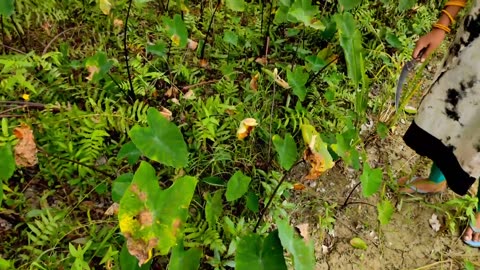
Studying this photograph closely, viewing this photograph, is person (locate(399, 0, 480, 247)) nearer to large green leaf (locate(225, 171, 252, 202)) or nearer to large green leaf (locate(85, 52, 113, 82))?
large green leaf (locate(225, 171, 252, 202))

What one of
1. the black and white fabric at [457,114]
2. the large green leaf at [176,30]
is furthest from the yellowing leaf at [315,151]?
the large green leaf at [176,30]

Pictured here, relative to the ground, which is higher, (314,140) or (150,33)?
(314,140)

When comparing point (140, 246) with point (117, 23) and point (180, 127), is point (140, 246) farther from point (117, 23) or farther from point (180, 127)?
point (117, 23)

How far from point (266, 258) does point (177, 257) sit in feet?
0.78

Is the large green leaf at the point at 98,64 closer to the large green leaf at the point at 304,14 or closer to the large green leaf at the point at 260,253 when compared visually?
the large green leaf at the point at 304,14

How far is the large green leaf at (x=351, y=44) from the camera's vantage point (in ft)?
5.99

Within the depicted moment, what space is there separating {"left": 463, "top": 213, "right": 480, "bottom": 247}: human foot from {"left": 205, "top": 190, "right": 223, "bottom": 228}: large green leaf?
1.03 meters

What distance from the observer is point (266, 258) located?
1326 mm

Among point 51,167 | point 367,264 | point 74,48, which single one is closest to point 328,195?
point 367,264

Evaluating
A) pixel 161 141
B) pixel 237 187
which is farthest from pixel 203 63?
pixel 161 141

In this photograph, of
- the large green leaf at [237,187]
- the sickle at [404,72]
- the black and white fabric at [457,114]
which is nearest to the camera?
the black and white fabric at [457,114]

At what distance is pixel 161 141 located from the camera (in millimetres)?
1394

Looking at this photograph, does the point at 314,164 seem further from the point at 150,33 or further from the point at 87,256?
the point at 150,33

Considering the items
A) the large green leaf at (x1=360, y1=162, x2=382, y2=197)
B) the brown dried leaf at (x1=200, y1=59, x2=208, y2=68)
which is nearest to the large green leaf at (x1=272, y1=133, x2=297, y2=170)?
the large green leaf at (x1=360, y1=162, x2=382, y2=197)
